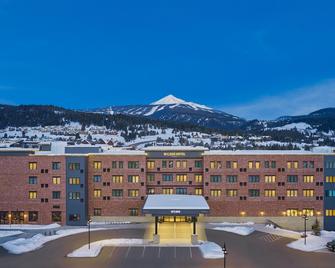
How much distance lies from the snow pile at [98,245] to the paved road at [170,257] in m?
1.05

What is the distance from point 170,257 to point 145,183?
34698mm

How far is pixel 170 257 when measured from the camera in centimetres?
5950

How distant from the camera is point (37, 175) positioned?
9106 centimetres

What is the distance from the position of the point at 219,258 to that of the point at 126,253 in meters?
12.2

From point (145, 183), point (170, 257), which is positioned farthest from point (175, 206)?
point (145, 183)

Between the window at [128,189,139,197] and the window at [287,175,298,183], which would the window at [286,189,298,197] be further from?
the window at [128,189,139,197]

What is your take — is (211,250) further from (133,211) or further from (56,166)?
(56,166)

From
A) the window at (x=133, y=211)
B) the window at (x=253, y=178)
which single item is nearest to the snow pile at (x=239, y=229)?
the window at (x=253, y=178)

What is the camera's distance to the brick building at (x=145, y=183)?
3556 inches

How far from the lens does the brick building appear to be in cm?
9031

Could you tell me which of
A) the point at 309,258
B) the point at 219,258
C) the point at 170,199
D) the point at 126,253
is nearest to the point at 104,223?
the point at 170,199

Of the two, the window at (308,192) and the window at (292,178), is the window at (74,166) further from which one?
the window at (308,192)

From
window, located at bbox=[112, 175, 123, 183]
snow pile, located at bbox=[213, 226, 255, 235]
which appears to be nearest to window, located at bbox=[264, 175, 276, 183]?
snow pile, located at bbox=[213, 226, 255, 235]

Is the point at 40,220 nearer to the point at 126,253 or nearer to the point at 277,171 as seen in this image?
the point at 126,253
